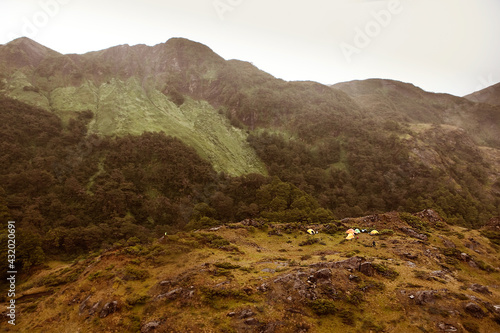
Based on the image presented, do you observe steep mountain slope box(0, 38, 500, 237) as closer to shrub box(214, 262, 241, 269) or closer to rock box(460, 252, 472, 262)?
shrub box(214, 262, 241, 269)

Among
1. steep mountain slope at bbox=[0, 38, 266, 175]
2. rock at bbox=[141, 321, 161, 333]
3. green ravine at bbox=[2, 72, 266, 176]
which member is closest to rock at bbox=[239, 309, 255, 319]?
rock at bbox=[141, 321, 161, 333]

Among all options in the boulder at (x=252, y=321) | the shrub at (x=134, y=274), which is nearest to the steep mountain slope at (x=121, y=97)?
the shrub at (x=134, y=274)

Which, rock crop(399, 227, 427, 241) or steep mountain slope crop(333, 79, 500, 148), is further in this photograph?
steep mountain slope crop(333, 79, 500, 148)

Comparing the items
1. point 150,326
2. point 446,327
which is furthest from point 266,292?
point 446,327

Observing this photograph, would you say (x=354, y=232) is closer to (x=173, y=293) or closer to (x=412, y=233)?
(x=412, y=233)

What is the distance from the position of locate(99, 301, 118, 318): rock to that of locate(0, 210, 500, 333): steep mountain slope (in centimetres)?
7

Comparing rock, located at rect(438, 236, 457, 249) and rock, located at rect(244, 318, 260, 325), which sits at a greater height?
rock, located at rect(244, 318, 260, 325)

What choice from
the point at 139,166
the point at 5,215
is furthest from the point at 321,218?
the point at 5,215

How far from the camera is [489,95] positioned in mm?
178500

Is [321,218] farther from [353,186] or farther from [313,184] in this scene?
[353,186]

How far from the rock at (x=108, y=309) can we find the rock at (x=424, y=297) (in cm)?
2322

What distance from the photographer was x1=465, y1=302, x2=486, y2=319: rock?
15891 millimetres

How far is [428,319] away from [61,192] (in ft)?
222

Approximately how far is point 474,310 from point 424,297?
2.78m
